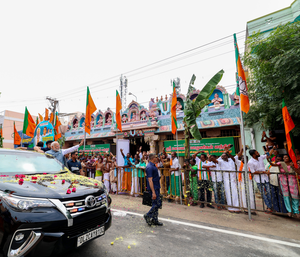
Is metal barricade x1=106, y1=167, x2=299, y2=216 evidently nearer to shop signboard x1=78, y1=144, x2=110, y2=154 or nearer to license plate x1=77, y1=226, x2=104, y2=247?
license plate x1=77, y1=226, x2=104, y2=247

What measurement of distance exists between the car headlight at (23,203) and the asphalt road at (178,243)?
127cm

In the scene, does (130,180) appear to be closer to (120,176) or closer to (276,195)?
(120,176)

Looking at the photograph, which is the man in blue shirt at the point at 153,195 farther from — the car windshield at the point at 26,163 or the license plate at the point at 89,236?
the car windshield at the point at 26,163

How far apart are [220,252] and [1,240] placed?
3.23 metres

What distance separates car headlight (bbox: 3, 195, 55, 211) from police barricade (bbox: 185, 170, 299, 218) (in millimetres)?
4893

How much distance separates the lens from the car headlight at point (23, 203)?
2109mm

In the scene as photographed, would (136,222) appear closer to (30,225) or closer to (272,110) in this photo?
(30,225)

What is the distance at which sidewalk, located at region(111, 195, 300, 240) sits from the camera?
13.6 feet

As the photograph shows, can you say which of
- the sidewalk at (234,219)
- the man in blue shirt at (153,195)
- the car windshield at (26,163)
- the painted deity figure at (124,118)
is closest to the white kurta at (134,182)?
the sidewalk at (234,219)

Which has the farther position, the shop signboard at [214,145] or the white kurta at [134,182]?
the shop signboard at [214,145]

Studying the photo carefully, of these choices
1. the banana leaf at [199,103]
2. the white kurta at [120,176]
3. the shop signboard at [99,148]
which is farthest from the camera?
the shop signboard at [99,148]

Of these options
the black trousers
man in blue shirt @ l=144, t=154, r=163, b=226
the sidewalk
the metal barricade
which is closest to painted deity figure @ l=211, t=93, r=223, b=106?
the metal barricade

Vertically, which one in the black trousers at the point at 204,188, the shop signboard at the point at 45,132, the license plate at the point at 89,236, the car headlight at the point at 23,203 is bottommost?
the black trousers at the point at 204,188

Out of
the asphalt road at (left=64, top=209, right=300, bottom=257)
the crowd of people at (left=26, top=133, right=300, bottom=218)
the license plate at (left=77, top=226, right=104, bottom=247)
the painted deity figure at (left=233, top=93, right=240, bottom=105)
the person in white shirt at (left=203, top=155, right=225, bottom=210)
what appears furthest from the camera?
the painted deity figure at (left=233, top=93, right=240, bottom=105)
